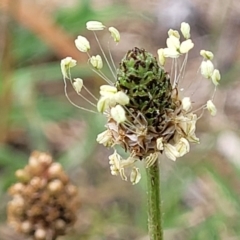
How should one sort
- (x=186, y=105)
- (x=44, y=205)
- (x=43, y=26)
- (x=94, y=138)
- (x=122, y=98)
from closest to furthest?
(x=122, y=98), (x=186, y=105), (x=44, y=205), (x=94, y=138), (x=43, y=26)

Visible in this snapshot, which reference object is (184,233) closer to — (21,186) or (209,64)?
(21,186)

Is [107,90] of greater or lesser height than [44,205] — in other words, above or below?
above

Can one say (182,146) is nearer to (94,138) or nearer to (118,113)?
(118,113)

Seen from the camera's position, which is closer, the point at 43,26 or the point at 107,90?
the point at 107,90

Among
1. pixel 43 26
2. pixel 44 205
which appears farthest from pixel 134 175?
Result: pixel 43 26

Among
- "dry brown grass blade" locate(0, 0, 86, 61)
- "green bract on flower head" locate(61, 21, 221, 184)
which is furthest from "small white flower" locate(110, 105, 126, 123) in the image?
"dry brown grass blade" locate(0, 0, 86, 61)

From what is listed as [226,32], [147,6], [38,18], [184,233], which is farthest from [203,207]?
[147,6]
